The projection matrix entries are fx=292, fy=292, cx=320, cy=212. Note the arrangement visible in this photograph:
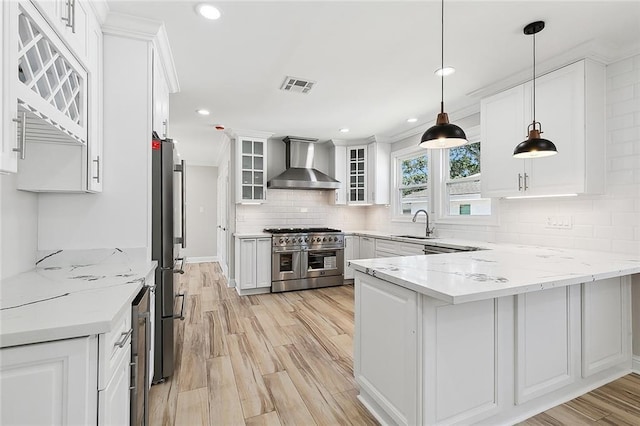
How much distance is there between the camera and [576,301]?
195 cm

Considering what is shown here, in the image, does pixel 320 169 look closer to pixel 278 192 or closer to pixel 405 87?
pixel 278 192

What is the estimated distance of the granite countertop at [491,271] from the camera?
1.35 metres

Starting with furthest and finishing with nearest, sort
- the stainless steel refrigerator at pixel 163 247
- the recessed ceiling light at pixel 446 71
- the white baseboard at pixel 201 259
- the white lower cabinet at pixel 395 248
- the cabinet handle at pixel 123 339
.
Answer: the white baseboard at pixel 201 259 < the white lower cabinet at pixel 395 248 < the recessed ceiling light at pixel 446 71 < the stainless steel refrigerator at pixel 163 247 < the cabinet handle at pixel 123 339

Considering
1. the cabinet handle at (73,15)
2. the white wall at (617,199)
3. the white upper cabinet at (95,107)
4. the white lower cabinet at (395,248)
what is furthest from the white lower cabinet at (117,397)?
the white wall at (617,199)

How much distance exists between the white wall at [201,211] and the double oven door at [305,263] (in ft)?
12.0

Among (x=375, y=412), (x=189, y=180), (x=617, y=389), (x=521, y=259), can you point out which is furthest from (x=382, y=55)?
(x=189, y=180)

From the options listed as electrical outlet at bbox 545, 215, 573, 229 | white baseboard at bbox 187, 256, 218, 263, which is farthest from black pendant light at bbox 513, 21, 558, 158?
white baseboard at bbox 187, 256, 218, 263

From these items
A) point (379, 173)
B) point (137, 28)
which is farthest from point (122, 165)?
point (379, 173)

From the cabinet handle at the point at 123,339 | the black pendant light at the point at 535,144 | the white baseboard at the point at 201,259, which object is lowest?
the white baseboard at the point at 201,259

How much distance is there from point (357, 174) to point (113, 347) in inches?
190

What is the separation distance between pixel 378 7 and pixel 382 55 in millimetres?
591

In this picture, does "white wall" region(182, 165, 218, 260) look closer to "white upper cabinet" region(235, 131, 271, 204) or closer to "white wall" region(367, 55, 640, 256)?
"white upper cabinet" region(235, 131, 271, 204)

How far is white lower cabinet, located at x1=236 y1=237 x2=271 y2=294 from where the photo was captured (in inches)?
178

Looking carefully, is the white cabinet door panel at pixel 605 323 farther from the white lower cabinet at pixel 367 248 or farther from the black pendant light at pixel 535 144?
the white lower cabinet at pixel 367 248
